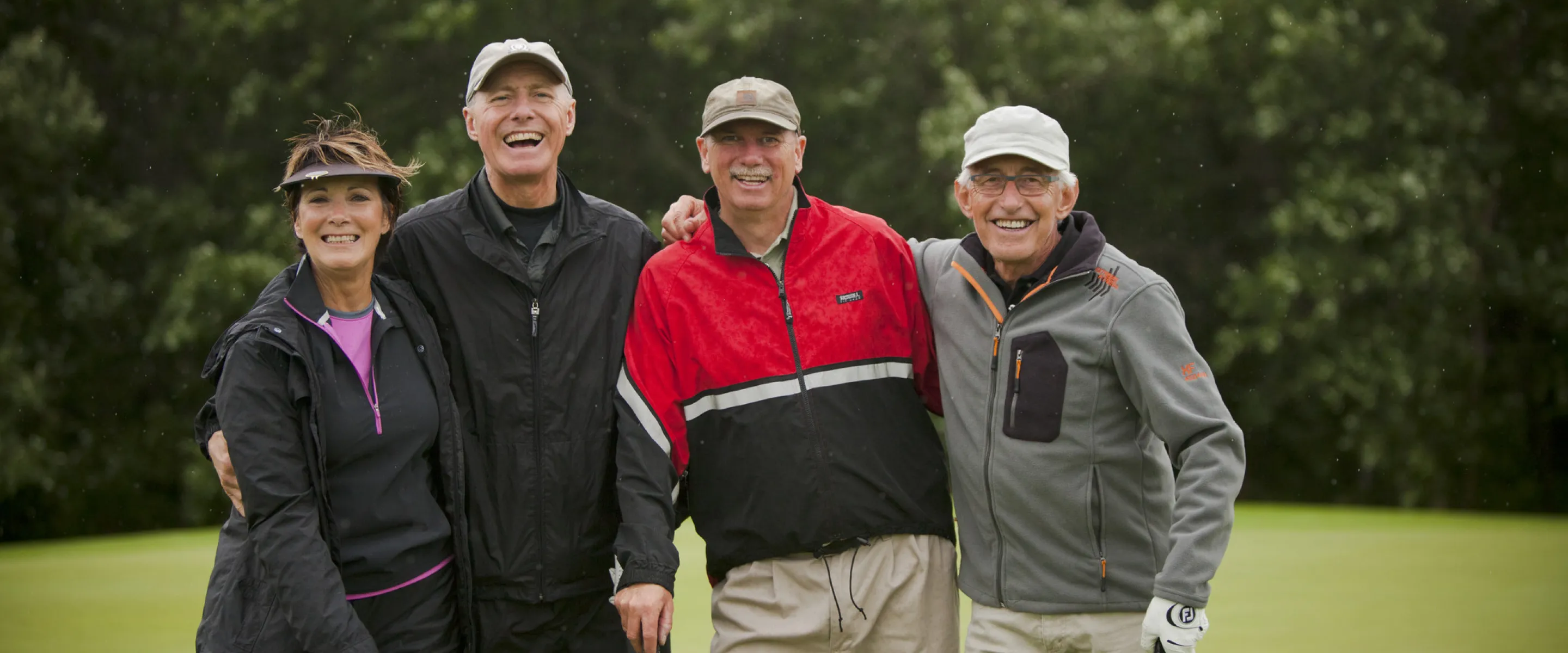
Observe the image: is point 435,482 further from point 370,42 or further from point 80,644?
point 370,42

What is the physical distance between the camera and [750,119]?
3.24 metres

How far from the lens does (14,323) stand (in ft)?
47.0

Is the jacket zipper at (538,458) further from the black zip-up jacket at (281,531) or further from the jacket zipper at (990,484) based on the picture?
the jacket zipper at (990,484)

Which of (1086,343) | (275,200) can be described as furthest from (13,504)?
(1086,343)

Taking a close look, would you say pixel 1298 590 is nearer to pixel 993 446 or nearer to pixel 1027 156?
pixel 993 446

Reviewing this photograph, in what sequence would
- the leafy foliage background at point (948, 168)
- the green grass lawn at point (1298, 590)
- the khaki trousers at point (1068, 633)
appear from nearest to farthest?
the khaki trousers at point (1068, 633)
the green grass lawn at point (1298, 590)
the leafy foliage background at point (948, 168)

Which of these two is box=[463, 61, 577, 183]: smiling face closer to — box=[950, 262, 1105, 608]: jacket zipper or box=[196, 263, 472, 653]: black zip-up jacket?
box=[196, 263, 472, 653]: black zip-up jacket

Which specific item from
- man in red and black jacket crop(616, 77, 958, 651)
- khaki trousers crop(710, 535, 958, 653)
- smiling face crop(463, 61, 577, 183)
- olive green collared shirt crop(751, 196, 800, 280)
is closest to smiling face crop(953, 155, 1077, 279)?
man in red and black jacket crop(616, 77, 958, 651)

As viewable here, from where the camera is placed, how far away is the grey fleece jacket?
2908 millimetres

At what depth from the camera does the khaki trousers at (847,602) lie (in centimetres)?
318

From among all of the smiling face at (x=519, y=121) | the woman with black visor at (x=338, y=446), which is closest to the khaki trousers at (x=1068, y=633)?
the woman with black visor at (x=338, y=446)

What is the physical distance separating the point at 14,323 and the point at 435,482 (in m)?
13.3

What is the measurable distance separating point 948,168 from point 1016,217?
36.8ft

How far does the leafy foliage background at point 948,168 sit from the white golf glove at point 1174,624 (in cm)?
1053
